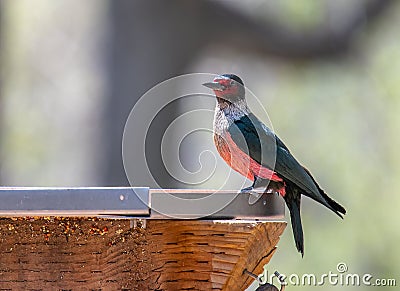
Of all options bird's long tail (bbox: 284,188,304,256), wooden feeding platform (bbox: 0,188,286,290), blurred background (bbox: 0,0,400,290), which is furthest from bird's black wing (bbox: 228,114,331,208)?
blurred background (bbox: 0,0,400,290)

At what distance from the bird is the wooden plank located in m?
0.48

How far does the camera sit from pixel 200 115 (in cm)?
876

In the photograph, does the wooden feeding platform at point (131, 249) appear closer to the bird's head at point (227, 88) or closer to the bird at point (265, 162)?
the bird at point (265, 162)

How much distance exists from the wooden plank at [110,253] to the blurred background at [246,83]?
4813mm

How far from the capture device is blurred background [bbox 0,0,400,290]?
7.81 metres

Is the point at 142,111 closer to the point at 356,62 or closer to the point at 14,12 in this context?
the point at 356,62

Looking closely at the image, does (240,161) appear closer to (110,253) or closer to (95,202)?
(110,253)

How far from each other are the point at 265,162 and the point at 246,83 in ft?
23.2

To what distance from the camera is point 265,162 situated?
3.16m

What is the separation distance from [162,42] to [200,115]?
1.08 meters

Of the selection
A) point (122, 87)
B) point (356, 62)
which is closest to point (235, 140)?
point (122, 87)

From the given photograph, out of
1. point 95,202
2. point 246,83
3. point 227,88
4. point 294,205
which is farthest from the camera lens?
point 246,83

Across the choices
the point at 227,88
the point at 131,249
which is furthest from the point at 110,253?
the point at 227,88

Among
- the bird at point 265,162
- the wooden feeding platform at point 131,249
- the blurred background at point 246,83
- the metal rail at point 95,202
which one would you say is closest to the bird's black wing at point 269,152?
the bird at point 265,162
